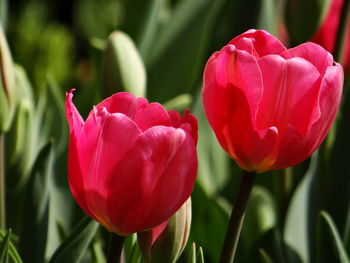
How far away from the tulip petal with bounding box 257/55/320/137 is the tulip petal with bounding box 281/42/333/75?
0.02m

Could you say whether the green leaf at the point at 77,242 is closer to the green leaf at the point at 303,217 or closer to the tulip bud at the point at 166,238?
the tulip bud at the point at 166,238

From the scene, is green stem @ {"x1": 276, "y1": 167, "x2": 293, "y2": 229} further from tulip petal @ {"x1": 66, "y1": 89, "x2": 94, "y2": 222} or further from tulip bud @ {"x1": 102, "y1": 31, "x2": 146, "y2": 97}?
tulip petal @ {"x1": 66, "y1": 89, "x2": 94, "y2": 222}

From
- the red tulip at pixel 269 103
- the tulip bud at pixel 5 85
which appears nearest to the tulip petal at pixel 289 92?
the red tulip at pixel 269 103

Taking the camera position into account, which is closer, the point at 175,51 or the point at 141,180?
the point at 141,180

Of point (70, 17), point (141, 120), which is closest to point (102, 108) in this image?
point (141, 120)

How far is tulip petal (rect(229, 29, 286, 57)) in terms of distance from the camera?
0.46 metres

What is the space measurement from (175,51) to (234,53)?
1.72 feet

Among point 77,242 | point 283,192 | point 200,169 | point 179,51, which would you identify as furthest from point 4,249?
point 179,51

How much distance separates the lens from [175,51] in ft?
3.10

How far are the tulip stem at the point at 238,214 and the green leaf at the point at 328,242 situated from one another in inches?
4.0

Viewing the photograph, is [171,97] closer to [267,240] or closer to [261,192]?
[261,192]

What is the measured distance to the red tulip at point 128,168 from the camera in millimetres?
401

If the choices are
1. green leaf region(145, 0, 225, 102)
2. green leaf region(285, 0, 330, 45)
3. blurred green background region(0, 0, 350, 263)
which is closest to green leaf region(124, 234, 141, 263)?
blurred green background region(0, 0, 350, 263)

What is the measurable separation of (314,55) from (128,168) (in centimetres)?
12
